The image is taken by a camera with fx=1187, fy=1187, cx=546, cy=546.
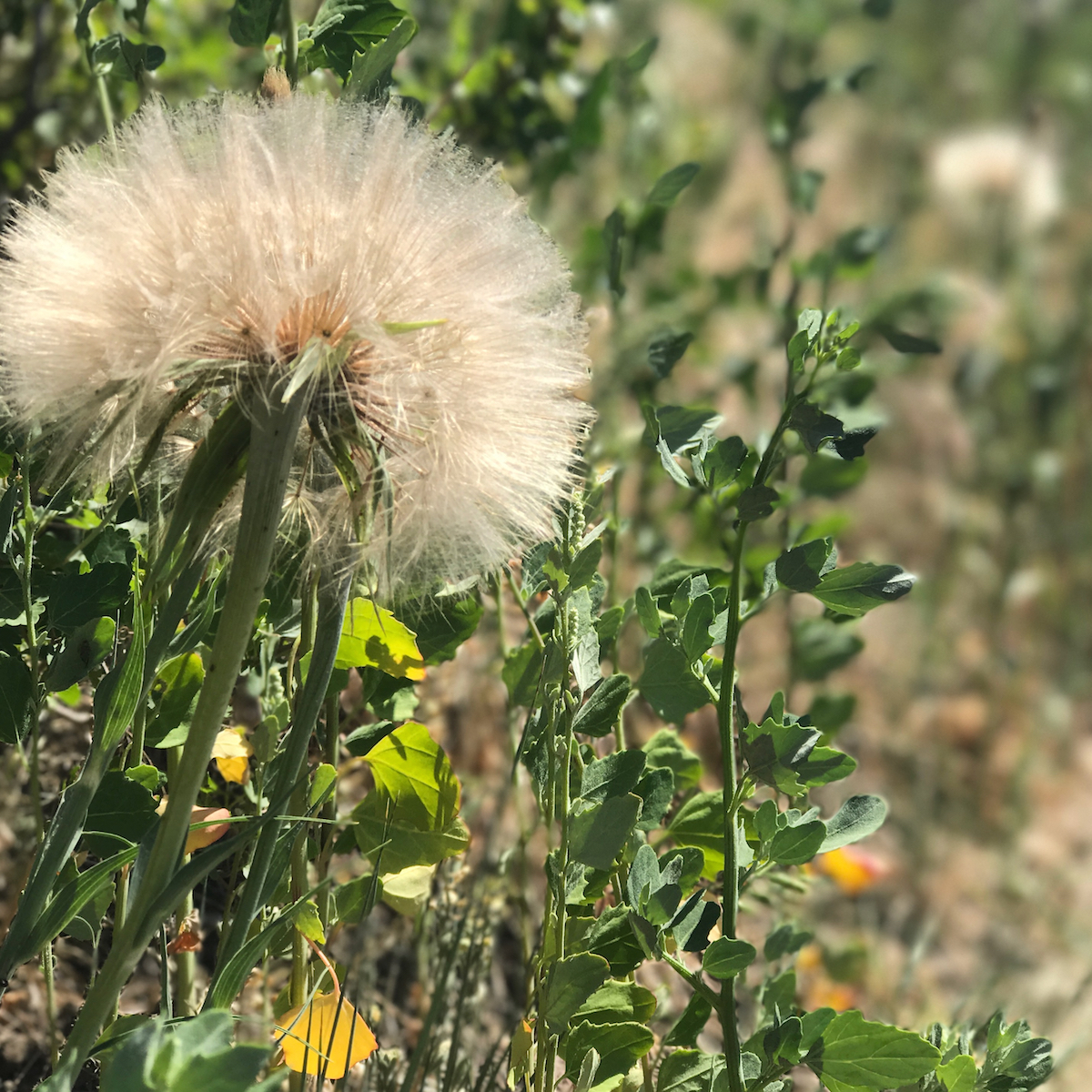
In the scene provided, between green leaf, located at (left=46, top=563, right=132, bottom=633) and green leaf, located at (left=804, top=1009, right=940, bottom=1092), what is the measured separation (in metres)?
0.51

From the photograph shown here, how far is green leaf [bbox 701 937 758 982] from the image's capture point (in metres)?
0.69

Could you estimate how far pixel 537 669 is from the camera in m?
0.86

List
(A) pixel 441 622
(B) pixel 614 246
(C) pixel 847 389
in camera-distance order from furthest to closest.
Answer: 1. (C) pixel 847 389
2. (B) pixel 614 246
3. (A) pixel 441 622

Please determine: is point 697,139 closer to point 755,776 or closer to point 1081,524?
point 1081,524

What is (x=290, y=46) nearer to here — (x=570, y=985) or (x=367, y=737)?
(x=367, y=737)

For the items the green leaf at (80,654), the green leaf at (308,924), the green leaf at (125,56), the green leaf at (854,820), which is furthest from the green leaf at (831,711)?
the green leaf at (125,56)

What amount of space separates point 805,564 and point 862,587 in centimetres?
4

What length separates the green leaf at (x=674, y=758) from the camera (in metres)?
0.93

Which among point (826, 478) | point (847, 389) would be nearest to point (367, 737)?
point (826, 478)

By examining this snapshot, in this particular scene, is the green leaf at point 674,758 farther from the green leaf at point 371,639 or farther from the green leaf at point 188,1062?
the green leaf at point 188,1062

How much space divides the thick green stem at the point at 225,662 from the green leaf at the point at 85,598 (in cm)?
17

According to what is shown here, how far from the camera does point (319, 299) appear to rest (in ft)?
2.09

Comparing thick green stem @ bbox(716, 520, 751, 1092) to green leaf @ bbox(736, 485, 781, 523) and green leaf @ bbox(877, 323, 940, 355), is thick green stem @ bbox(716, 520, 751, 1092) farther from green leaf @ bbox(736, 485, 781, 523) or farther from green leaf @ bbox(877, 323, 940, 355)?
green leaf @ bbox(877, 323, 940, 355)

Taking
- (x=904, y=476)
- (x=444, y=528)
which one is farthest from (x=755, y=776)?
(x=904, y=476)
